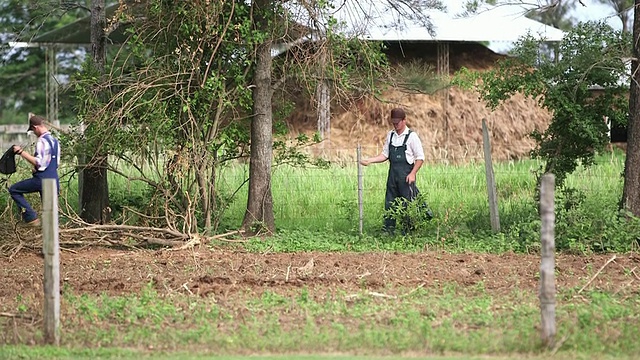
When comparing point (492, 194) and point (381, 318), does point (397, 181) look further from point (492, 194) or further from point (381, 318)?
point (381, 318)

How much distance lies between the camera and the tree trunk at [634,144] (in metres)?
12.9

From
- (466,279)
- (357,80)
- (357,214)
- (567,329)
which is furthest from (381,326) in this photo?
(357,214)

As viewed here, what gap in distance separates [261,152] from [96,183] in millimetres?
2878

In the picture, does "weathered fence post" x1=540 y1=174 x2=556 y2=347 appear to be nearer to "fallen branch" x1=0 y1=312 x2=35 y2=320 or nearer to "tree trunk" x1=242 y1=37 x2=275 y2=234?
"fallen branch" x1=0 y1=312 x2=35 y2=320

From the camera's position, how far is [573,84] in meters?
13.6

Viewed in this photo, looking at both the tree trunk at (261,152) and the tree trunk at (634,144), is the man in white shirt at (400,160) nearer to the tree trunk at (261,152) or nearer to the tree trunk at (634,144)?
the tree trunk at (261,152)

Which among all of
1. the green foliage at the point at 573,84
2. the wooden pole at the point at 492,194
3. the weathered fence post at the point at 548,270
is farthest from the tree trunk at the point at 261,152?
the weathered fence post at the point at 548,270

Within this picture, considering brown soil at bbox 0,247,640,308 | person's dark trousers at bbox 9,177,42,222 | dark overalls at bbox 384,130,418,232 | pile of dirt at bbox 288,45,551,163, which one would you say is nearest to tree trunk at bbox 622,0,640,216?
brown soil at bbox 0,247,640,308

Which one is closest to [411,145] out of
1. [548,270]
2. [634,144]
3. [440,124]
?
[634,144]

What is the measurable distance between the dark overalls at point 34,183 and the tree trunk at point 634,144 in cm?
771

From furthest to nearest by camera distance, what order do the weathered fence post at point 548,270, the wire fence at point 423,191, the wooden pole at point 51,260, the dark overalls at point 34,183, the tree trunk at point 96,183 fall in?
the wire fence at point 423,191
the tree trunk at point 96,183
the dark overalls at point 34,183
the wooden pole at point 51,260
the weathered fence post at point 548,270

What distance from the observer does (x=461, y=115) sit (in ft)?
78.7

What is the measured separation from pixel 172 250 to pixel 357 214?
13.1 ft

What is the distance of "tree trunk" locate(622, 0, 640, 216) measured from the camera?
12.9m
